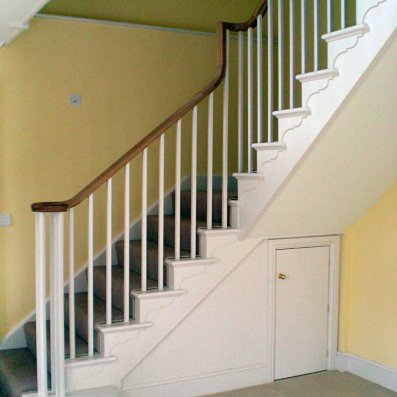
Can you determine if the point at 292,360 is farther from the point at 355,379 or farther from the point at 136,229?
the point at 136,229

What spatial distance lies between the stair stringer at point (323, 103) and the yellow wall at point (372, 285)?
102 centimetres

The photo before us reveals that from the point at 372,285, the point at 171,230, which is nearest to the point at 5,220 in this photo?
the point at 171,230

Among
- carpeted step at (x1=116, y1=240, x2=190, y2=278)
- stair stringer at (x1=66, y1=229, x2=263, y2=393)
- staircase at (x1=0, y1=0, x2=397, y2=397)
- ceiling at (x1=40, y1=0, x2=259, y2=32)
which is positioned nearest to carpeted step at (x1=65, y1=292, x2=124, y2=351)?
staircase at (x1=0, y1=0, x2=397, y2=397)

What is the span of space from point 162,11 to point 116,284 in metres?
2.26

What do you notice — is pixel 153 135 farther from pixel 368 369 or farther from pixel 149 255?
pixel 368 369

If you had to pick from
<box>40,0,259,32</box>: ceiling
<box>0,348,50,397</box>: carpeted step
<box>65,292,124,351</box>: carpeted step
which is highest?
<box>40,0,259,32</box>: ceiling

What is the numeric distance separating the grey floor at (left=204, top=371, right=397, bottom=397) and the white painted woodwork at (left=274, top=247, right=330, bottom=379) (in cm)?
10

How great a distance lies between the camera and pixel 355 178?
3.64 m

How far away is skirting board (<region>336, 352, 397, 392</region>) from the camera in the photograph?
159 inches

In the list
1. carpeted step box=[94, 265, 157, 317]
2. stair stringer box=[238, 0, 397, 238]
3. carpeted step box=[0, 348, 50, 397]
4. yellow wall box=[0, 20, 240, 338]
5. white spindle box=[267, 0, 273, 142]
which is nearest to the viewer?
stair stringer box=[238, 0, 397, 238]

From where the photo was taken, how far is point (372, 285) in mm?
4195

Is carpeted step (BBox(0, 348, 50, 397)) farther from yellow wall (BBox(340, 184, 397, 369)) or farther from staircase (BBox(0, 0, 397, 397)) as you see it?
yellow wall (BBox(340, 184, 397, 369))

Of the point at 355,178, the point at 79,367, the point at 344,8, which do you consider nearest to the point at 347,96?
the point at 344,8

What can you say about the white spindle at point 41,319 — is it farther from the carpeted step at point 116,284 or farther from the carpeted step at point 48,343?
the carpeted step at point 116,284
